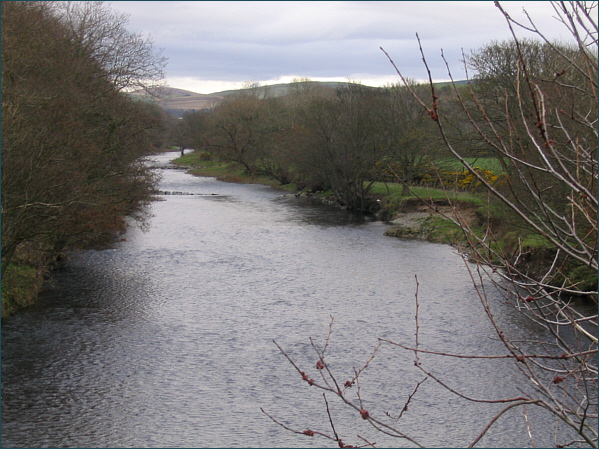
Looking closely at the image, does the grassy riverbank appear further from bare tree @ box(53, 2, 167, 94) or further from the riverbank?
bare tree @ box(53, 2, 167, 94)

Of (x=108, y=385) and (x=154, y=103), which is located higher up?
(x=154, y=103)

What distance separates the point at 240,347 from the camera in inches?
682

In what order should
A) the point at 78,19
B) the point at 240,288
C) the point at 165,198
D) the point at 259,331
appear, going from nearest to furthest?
1. the point at 259,331
2. the point at 240,288
3. the point at 78,19
4. the point at 165,198

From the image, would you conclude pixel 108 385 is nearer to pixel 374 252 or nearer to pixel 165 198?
pixel 374 252

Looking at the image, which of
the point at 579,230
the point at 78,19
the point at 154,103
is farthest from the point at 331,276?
the point at 78,19

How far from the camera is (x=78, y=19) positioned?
3189 cm

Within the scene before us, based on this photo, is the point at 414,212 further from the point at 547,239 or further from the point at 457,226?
the point at 547,239

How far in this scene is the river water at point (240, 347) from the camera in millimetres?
13023

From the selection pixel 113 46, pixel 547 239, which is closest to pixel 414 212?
pixel 113 46

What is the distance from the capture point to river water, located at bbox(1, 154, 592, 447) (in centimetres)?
1302

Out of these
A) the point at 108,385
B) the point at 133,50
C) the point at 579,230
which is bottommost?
the point at 108,385

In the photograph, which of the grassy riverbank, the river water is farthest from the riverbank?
the river water

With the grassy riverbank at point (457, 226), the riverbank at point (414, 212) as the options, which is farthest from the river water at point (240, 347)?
the riverbank at point (414, 212)

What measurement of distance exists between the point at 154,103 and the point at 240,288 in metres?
15.4
